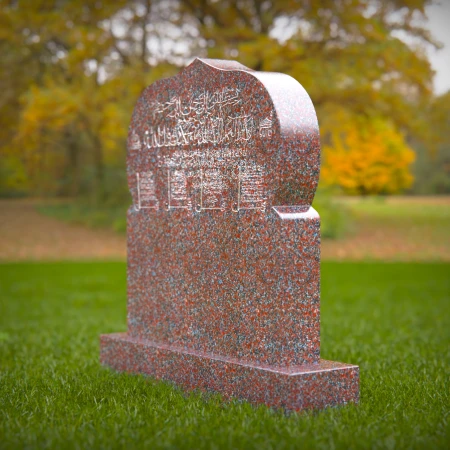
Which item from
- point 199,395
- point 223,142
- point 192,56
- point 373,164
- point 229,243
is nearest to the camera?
point 199,395

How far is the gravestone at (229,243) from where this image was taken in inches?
200

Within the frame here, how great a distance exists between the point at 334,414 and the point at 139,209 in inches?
109

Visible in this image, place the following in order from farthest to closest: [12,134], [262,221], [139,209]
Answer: [12,134] → [139,209] → [262,221]

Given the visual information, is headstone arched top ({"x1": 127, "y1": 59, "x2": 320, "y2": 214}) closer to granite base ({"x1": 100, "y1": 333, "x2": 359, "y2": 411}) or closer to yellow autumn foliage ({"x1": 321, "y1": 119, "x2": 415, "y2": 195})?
granite base ({"x1": 100, "y1": 333, "x2": 359, "y2": 411})

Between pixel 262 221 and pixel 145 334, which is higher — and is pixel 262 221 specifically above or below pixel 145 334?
above

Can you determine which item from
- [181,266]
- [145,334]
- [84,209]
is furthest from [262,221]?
[84,209]

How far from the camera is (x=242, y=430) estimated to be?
4.39 m

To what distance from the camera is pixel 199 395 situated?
17.6 ft

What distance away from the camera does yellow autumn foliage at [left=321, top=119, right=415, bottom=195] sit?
35.5 metres

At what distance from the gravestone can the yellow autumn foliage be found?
87.1 ft

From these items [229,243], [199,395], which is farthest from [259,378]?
[229,243]

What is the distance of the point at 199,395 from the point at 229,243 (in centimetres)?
113

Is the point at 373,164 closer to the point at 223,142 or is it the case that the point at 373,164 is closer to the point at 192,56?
the point at 192,56

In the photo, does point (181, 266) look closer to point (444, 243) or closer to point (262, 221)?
point (262, 221)
